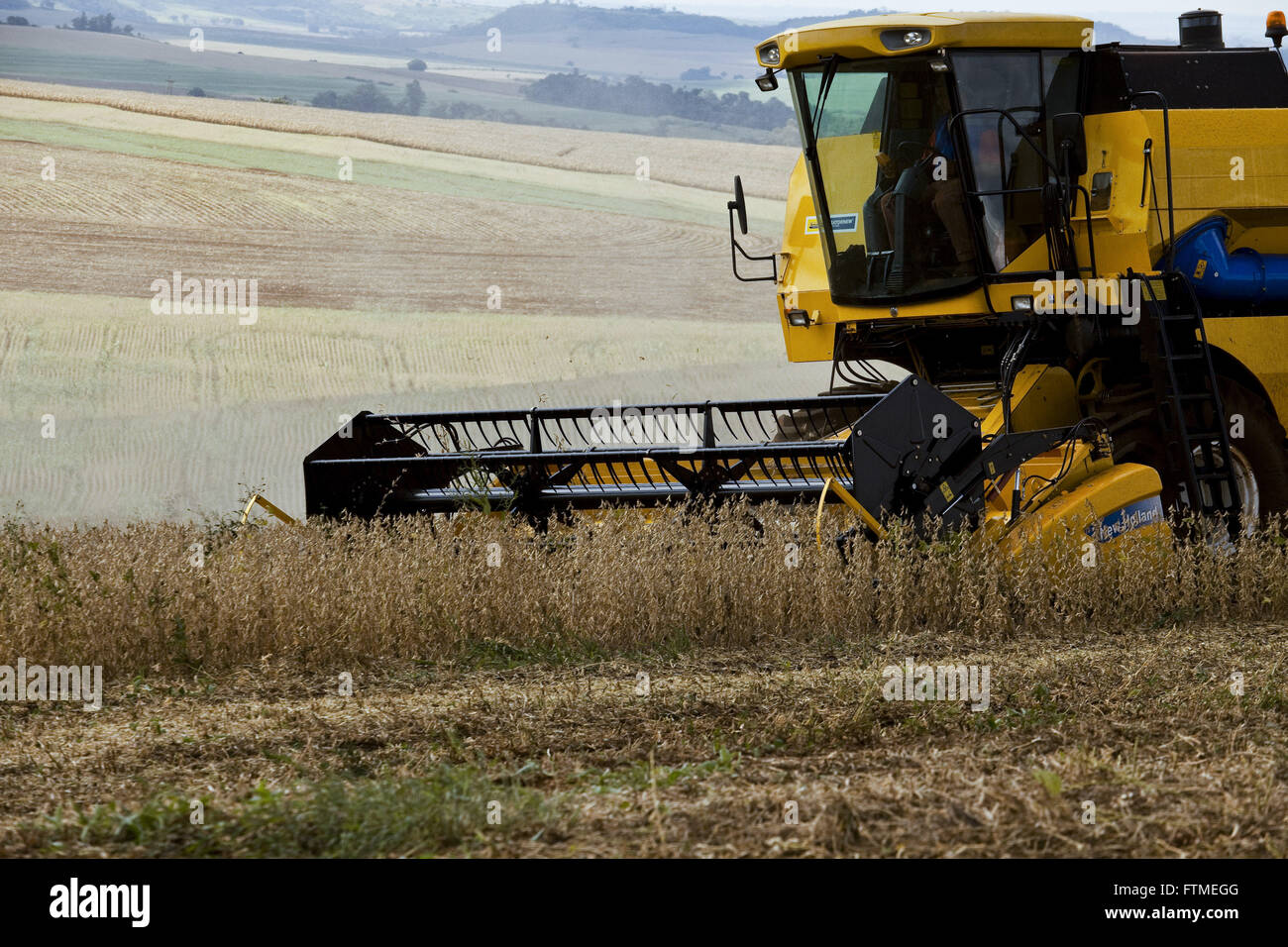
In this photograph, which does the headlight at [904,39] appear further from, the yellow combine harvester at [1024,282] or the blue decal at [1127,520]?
the blue decal at [1127,520]

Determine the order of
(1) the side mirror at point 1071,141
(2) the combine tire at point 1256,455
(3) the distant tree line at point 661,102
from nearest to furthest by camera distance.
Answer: (1) the side mirror at point 1071,141
(2) the combine tire at point 1256,455
(3) the distant tree line at point 661,102

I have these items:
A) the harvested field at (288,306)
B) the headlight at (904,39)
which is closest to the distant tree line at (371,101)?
the harvested field at (288,306)

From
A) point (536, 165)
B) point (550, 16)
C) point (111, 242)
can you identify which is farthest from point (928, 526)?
point (550, 16)

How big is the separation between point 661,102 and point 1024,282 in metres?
73.7

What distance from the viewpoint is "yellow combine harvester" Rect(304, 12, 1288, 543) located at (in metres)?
7.02

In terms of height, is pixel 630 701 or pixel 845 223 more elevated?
pixel 845 223

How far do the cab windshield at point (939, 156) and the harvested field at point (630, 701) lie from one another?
189cm

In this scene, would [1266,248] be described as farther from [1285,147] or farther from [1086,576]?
[1086,576]

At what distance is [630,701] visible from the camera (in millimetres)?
4820

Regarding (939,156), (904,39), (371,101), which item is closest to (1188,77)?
(939,156)

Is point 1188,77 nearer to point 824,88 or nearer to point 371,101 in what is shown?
point 824,88

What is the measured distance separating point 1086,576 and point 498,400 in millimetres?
9796

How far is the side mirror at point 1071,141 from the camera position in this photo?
23.0ft

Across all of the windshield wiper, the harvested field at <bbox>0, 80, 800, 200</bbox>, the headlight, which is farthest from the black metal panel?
the harvested field at <bbox>0, 80, 800, 200</bbox>
